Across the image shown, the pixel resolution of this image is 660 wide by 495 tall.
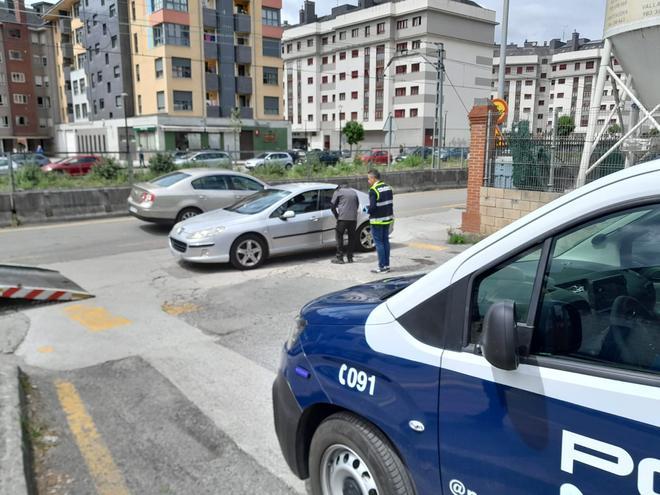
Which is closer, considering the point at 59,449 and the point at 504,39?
the point at 59,449

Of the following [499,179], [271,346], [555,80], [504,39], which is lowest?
[271,346]

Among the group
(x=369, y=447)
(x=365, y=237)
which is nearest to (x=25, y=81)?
(x=365, y=237)

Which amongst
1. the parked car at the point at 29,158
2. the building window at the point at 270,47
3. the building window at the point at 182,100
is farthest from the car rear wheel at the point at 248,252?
the building window at the point at 270,47

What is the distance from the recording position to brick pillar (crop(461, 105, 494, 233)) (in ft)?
41.0

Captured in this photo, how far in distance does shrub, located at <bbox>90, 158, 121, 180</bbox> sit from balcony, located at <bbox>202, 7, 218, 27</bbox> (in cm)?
4081

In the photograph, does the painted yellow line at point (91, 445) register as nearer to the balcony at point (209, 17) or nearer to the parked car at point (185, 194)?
the parked car at point (185, 194)

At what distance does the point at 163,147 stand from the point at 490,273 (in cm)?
5235

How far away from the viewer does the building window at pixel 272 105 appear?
191ft

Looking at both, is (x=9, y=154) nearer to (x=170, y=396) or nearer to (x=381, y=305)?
(x=170, y=396)

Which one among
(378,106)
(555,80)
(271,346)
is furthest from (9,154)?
(555,80)

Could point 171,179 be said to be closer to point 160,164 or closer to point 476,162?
point 160,164

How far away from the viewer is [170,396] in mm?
4605

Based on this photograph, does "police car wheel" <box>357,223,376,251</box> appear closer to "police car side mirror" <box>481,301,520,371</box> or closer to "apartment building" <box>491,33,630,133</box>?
"police car side mirror" <box>481,301,520,371</box>

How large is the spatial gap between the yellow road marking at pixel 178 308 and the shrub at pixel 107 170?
11.3m
